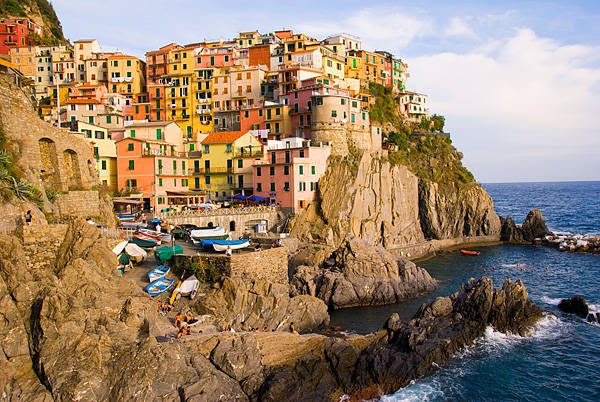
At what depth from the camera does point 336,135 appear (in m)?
65.2

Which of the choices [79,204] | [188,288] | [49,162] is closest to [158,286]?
[188,288]

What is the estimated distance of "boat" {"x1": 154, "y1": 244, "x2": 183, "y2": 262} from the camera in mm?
36312

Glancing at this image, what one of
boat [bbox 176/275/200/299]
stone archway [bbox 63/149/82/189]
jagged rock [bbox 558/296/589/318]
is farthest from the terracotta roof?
jagged rock [bbox 558/296/589/318]

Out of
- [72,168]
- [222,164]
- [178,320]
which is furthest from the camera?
[222,164]

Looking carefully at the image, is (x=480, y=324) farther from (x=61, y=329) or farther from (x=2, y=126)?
(x=2, y=126)

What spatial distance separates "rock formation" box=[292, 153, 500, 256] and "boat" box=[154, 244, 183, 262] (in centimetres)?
2158

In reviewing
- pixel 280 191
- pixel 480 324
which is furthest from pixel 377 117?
pixel 480 324

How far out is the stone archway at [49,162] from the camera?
38.3 m

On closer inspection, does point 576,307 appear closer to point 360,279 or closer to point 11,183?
point 360,279

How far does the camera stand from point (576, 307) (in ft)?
132

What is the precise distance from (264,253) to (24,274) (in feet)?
56.1

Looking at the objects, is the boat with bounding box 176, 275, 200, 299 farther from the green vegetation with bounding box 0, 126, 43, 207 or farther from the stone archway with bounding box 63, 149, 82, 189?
the stone archway with bounding box 63, 149, 82, 189

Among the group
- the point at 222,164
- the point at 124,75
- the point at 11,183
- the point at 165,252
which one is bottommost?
the point at 165,252

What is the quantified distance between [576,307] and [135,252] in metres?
32.0
